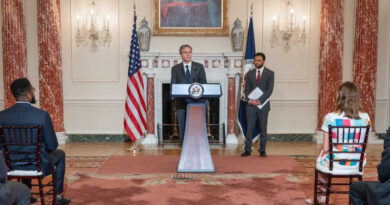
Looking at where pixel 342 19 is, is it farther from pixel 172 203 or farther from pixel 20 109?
pixel 20 109

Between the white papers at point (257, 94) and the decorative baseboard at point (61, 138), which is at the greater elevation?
the white papers at point (257, 94)

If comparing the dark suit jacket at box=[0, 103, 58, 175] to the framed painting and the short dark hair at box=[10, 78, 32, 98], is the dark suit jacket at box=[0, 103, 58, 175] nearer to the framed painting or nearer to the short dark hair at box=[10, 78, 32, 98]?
the short dark hair at box=[10, 78, 32, 98]

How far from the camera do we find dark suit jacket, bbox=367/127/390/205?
8.01 ft

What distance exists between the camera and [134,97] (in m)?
7.25

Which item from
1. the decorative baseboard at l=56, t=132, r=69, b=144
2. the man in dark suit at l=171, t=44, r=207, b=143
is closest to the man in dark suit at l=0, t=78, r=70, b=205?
the man in dark suit at l=171, t=44, r=207, b=143

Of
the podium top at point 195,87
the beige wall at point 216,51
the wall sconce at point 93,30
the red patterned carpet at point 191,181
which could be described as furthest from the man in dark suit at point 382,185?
the wall sconce at point 93,30

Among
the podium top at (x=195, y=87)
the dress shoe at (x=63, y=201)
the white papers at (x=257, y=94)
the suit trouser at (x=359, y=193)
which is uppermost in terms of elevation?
the podium top at (x=195, y=87)

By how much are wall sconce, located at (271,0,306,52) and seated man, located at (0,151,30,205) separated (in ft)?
20.8

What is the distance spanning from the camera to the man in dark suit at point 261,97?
21.0 ft

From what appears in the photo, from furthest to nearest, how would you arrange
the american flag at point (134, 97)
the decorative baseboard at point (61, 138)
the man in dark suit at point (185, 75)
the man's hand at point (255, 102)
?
the decorative baseboard at point (61, 138) → the american flag at point (134, 97) → the man's hand at point (255, 102) → the man in dark suit at point (185, 75)

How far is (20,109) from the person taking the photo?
3.62 metres

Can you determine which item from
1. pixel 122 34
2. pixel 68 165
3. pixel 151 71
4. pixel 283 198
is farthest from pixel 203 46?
pixel 283 198

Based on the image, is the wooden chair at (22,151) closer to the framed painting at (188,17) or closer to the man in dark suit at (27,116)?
the man in dark suit at (27,116)

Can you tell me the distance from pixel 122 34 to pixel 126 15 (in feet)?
1.33
